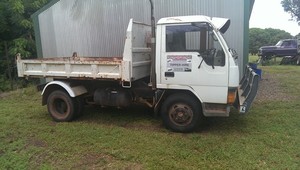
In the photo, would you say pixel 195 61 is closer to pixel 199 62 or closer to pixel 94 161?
pixel 199 62

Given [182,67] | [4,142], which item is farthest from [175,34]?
[4,142]

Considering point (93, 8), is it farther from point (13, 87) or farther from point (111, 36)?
point (13, 87)

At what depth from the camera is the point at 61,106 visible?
6.75 meters

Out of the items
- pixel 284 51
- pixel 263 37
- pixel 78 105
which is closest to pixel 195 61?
pixel 78 105

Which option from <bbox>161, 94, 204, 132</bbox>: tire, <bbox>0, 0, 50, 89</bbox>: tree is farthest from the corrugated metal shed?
<bbox>161, 94, 204, 132</bbox>: tire

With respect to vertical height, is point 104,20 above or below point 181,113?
above

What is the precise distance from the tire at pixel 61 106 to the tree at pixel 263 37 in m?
29.7

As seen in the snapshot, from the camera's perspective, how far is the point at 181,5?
29.6 feet

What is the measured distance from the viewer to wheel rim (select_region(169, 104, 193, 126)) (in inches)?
218

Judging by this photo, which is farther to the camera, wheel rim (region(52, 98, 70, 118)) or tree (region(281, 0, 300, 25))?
tree (region(281, 0, 300, 25))

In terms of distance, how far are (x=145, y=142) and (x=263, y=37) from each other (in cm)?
3336

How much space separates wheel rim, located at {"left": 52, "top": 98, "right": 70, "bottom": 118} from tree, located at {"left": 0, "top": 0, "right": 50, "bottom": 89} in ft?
21.7

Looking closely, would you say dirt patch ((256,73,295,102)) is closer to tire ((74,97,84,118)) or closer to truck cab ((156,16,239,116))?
truck cab ((156,16,239,116))

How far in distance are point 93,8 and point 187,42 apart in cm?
593
